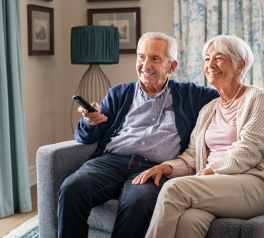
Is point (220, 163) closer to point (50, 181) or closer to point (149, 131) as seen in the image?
point (149, 131)

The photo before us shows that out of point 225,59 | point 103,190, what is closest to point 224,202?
point 103,190

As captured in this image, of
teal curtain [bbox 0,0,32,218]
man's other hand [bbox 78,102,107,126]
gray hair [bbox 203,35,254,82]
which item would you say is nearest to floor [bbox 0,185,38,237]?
teal curtain [bbox 0,0,32,218]

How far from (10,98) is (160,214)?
1653 mm

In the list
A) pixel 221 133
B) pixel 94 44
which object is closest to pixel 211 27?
pixel 94 44

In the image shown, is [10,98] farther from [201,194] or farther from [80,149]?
[201,194]

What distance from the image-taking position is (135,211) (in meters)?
1.63

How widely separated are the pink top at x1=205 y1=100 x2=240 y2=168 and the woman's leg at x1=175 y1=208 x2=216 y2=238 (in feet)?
1.33

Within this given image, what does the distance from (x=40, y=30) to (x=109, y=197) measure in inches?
81.3

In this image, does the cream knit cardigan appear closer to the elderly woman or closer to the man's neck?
the elderly woman

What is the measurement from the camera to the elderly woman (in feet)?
4.86

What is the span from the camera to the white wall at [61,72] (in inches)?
133

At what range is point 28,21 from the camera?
10.6 ft

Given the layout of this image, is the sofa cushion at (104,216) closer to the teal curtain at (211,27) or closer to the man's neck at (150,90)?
the man's neck at (150,90)

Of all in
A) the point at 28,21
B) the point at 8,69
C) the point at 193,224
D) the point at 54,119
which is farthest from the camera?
the point at 54,119
